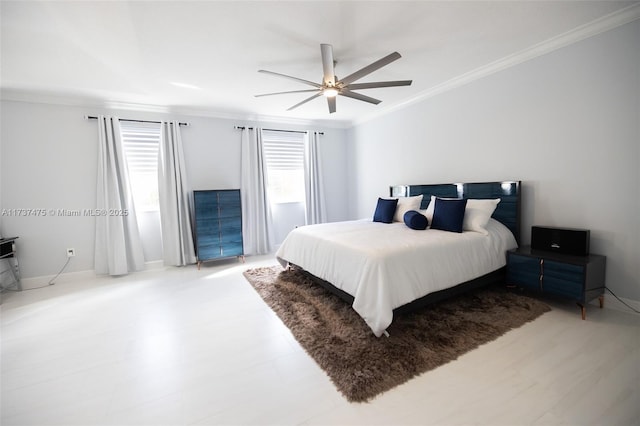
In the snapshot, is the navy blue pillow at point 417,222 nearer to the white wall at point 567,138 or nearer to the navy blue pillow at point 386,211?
the navy blue pillow at point 386,211

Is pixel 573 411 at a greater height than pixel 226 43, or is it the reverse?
pixel 226 43

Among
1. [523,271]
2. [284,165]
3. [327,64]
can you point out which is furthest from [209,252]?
[523,271]

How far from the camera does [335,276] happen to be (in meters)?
2.49

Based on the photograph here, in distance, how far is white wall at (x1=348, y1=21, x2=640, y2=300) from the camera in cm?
227

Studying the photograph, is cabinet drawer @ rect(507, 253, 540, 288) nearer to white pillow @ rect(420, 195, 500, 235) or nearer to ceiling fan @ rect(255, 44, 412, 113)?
white pillow @ rect(420, 195, 500, 235)

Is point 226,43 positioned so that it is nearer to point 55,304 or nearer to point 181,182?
point 181,182

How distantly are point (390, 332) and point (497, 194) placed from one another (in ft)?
7.33

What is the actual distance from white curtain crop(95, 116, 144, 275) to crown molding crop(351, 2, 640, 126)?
15.5 ft

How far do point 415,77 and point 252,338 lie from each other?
3.57 meters

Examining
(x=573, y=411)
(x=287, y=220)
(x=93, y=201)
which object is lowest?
(x=573, y=411)

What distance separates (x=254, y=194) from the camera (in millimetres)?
4875

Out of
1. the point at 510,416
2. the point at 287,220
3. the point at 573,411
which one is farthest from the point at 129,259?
the point at 573,411

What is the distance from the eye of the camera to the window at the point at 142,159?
4035 mm

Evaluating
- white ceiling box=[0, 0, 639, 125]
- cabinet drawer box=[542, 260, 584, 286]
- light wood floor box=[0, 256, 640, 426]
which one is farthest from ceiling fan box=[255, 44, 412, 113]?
light wood floor box=[0, 256, 640, 426]
